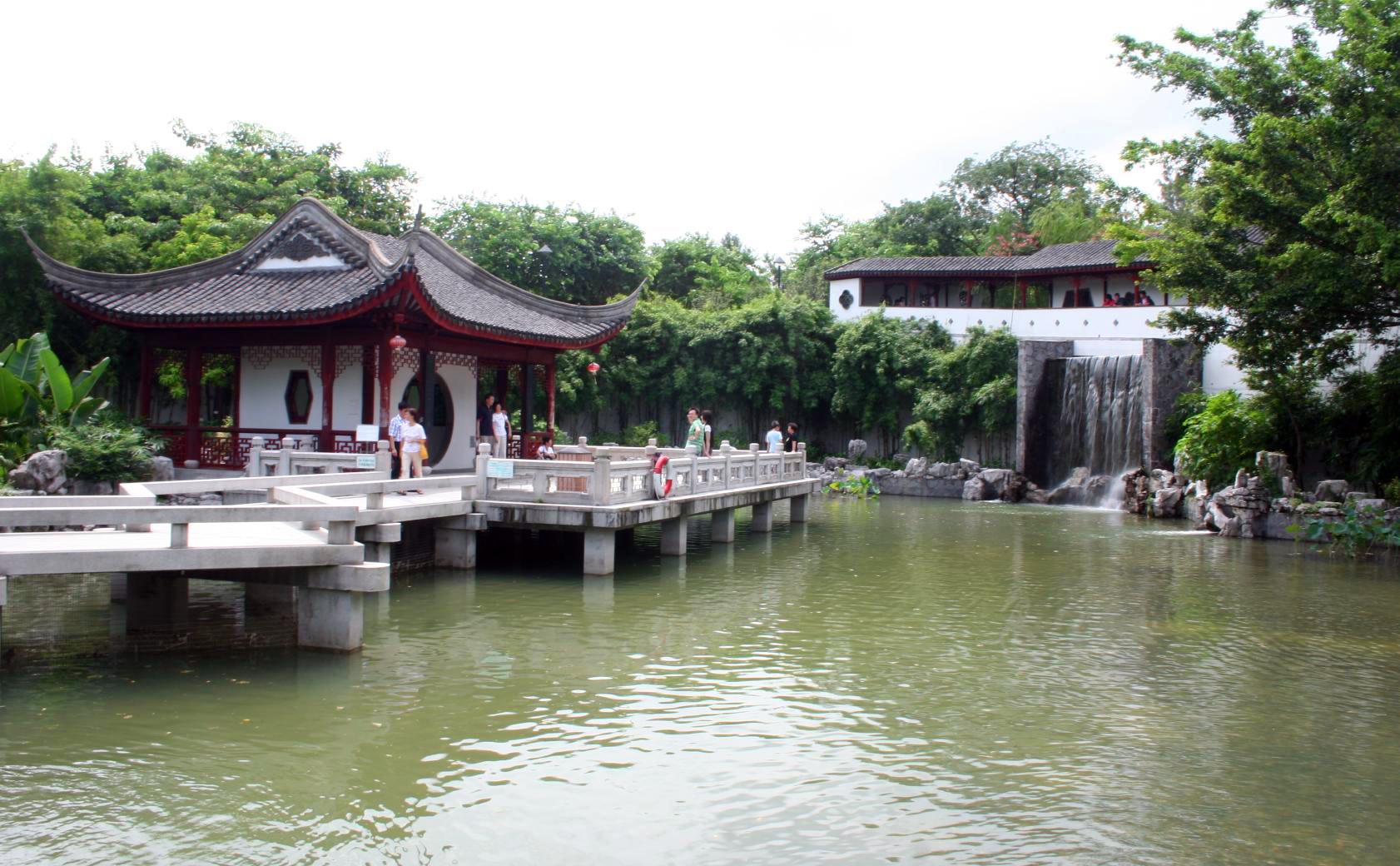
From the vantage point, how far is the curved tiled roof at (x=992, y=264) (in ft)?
109

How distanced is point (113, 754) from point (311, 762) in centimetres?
113

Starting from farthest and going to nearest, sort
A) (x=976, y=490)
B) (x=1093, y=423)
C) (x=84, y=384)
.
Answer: (x=976, y=490) < (x=1093, y=423) < (x=84, y=384)

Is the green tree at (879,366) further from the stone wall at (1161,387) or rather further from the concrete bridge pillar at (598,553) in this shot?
the concrete bridge pillar at (598,553)

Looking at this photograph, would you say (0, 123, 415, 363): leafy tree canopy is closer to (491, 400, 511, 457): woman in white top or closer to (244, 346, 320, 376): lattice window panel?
(244, 346, 320, 376): lattice window panel

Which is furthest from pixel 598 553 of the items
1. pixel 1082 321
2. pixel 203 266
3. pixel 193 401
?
pixel 1082 321

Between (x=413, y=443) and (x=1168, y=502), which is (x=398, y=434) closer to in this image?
(x=413, y=443)

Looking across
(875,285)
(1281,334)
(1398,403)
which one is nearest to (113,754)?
(1281,334)

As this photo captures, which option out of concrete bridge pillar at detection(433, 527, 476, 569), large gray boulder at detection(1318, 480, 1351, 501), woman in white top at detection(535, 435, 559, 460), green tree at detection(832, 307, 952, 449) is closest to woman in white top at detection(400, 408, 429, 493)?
concrete bridge pillar at detection(433, 527, 476, 569)

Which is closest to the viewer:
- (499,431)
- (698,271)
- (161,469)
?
(161,469)

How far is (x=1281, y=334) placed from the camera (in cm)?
1883

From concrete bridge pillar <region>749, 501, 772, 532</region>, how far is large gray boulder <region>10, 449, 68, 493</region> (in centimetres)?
1045

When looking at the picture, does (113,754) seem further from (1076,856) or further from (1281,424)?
(1281,424)

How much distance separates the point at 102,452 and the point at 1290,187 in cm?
1812

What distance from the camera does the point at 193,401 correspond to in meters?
16.7
